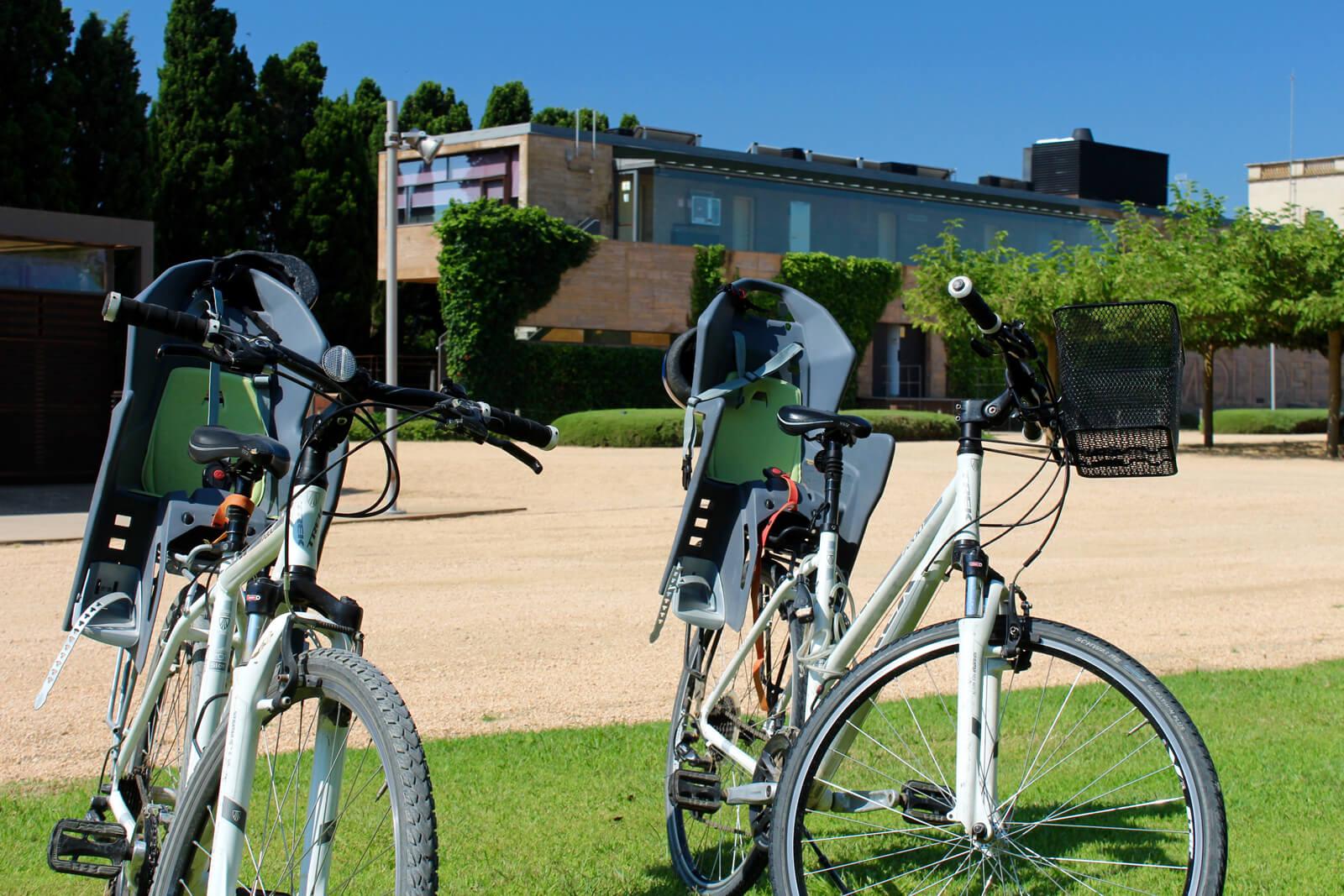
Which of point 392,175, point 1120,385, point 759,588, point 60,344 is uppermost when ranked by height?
point 392,175

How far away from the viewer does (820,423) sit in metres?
3.60

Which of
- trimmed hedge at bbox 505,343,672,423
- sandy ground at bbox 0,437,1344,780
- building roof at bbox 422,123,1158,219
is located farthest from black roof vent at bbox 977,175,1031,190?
sandy ground at bbox 0,437,1344,780

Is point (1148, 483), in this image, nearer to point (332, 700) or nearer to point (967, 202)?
point (332, 700)

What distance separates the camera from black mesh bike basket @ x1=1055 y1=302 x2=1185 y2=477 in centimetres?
303

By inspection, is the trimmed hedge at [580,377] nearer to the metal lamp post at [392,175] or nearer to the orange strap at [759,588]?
the metal lamp post at [392,175]

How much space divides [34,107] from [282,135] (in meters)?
9.34

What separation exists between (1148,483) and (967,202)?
1075 inches

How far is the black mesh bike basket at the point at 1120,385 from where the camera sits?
3.03 meters

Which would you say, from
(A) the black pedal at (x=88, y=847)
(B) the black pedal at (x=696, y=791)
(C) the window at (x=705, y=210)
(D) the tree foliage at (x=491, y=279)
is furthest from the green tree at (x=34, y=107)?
(B) the black pedal at (x=696, y=791)

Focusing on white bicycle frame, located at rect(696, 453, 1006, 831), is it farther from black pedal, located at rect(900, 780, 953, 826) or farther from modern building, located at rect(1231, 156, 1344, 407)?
modern building, located at rect(1231, 156, 1344, 407)

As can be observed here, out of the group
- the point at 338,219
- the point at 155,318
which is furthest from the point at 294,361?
the point at 338,219

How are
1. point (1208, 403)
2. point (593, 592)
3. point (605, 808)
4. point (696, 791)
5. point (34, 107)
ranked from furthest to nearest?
point (34, 107) → point (1208, 403) → point (593, 592) → point (605, 808) → point (696, 791)

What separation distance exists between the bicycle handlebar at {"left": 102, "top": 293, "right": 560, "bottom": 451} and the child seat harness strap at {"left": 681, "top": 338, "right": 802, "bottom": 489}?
1.43m

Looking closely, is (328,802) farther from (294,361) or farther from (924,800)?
(924,800)
